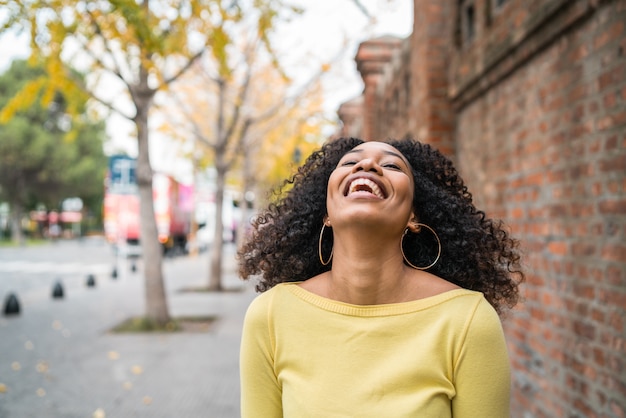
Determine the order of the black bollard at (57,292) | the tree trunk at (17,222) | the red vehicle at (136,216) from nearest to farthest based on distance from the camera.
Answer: the black bollard at (57,292), the red vehicle at (136,216), the tree trunk at (17,222)

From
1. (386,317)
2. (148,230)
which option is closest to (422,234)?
(386,317)

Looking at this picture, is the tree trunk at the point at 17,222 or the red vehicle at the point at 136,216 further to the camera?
the tree trunk at the point at 17,222

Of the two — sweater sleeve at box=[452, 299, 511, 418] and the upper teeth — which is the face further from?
sweater sleeve at box=[452, 299, 511, 418]

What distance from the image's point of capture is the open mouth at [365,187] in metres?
1.90

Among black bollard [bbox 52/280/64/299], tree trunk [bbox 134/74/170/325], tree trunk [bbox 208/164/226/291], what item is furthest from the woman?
tree trunk [bbox 208/164/226/291]

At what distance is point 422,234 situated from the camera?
89.7 inches

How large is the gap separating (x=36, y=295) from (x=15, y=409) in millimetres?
9261

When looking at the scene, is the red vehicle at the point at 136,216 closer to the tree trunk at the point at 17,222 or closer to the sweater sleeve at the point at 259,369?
the tree trunk at the point at 17,222

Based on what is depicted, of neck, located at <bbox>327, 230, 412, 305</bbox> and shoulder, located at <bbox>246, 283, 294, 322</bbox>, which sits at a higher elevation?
neck, located at <bbox>327, 230, 412, 305</bbox>

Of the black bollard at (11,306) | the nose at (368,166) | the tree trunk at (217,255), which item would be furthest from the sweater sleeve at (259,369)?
the tree trunk at (217,255)

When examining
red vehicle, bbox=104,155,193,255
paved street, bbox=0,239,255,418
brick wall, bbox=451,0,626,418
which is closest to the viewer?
brick wall, bbox=451,0,626,418

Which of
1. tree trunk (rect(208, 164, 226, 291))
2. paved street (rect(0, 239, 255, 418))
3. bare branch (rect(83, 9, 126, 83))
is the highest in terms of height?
bare branch (rect(83, 9, 126, 83))

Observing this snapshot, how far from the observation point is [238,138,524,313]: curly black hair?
7.29 ft

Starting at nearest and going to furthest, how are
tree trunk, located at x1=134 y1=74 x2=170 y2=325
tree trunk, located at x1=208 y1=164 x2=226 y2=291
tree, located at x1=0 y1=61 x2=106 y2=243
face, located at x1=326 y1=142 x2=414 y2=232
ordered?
1. face, located at x1=326 y1=142 x2=414 y2=232
2. tree trunk, located at x1=134 y1=74 x2=170 y2=325
3. tree trunk, located at x1=208 y1=164 x2=226 y2=291
4. tree, located at x1=0 y1=61 x2=106 y2=243
